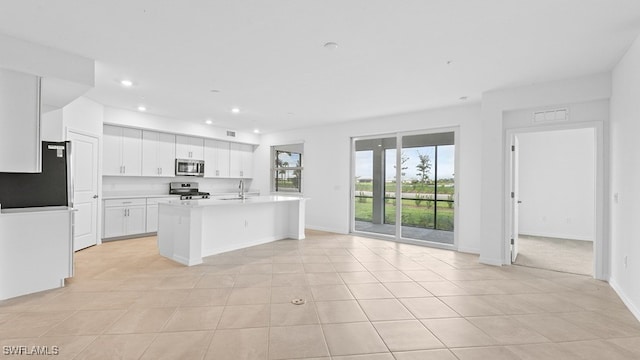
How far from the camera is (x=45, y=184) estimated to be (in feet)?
11.4

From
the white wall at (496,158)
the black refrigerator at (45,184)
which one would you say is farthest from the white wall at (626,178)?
the black refrigerator at (45,184)

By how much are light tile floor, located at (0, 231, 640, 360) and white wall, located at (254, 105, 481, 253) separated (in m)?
1.32

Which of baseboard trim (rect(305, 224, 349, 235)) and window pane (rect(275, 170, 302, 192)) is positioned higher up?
window pane (rect(275, 170, 302, 192))

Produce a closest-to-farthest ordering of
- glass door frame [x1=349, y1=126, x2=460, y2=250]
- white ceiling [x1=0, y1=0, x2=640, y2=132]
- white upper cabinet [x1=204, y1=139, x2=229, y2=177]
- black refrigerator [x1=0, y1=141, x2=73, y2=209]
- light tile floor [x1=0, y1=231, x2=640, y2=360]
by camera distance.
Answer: light tile floor [x1=0, y1=231, x2=640, y2=360] < white ceiling [x1=0, y1=0, x2=640, y2=132] < black refrigerator [x1=0, y1=141, x2=73, y2=209] < glass door frame [x1=349, y1=126, x2=460, y2=250] < white upper cabinet [x1=204, y1=139, x2=229, y2=177]

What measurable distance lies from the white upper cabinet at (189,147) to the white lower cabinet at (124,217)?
1.43 m

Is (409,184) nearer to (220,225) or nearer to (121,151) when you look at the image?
(220,225)

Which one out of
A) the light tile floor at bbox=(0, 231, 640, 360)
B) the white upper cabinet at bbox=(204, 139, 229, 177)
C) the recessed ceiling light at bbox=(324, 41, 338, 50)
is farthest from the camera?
the white upper cabinet at bbox=(204, 139, 229, 177)

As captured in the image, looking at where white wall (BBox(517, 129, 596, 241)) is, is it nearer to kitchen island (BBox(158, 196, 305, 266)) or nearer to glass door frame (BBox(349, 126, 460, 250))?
glass door frame (BBox(349, 126, 460, 250))

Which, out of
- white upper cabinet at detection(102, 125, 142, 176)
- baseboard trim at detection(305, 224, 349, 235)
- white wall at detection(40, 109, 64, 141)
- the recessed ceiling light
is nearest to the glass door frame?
baseboard trim at detection(305, 224, 349, 235)

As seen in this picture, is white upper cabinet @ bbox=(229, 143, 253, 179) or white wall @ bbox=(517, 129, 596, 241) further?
white upper cabinet @ bbox=(229, 143, 253, 179)

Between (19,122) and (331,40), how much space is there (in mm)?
3354

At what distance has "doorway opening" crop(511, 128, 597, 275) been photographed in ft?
20.5

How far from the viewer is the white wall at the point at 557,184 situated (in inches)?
247

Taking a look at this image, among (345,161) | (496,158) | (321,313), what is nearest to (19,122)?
(321,313)
